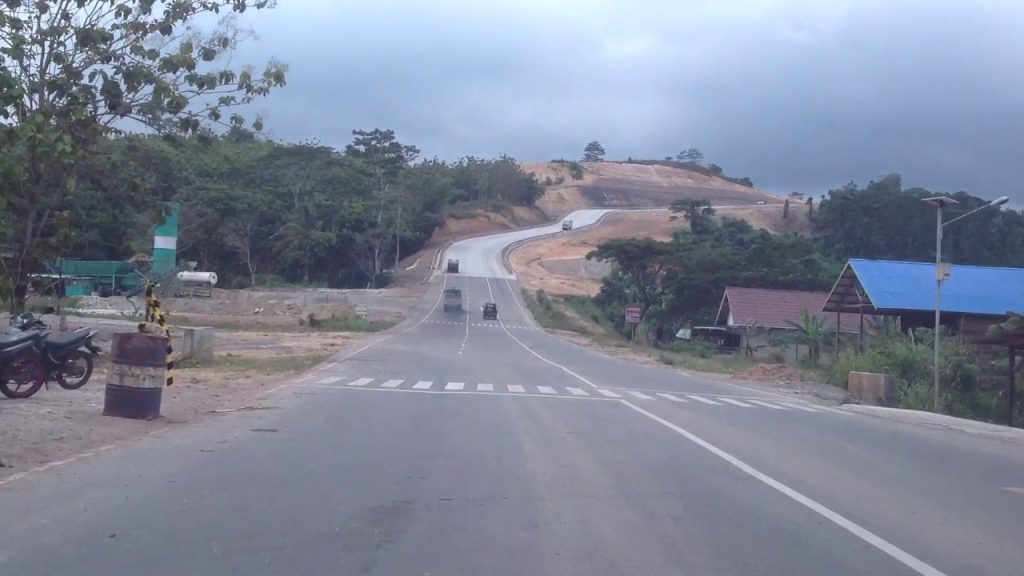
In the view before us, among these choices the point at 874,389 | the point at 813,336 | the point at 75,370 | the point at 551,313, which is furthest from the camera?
the point at 551,313

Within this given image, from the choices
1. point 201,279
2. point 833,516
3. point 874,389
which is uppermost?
point 201,279

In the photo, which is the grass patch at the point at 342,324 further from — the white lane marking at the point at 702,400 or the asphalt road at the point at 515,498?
the asphalt road at the point at 515,498

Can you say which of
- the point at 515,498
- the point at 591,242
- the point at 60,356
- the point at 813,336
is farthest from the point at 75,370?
the point at 591,242

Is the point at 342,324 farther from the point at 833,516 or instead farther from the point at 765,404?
the point at 833,516

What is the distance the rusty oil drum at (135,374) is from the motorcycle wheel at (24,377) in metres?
2.62

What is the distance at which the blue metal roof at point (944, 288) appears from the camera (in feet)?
149

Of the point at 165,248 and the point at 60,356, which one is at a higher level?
the point at 165,248

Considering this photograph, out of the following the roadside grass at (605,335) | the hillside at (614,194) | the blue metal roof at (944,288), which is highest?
the hillside at (614,194)

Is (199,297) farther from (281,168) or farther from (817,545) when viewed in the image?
(817,545)

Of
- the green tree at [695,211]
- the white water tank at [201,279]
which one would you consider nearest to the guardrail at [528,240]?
the green tree at [695,211]

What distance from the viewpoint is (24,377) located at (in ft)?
57.9

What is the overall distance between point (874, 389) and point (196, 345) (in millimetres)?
21566

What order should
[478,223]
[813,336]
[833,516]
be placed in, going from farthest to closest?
[478,223]
[813,336]
[833,516]

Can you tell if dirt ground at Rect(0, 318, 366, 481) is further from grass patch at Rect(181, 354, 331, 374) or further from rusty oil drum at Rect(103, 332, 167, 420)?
rusty oil drum at Rect(103, 332, 167, 420)
